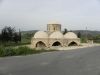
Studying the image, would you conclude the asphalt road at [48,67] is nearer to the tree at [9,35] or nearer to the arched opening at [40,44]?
the arched opening at [40,44]

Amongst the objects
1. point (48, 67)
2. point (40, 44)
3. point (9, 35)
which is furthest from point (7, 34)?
point (48, 67)

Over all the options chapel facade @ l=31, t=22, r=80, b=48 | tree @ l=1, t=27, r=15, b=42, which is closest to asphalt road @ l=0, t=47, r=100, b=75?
chapel facade @ l=31, t=22, r=80, b=48

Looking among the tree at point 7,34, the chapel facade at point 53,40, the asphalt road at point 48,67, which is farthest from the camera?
the tree at point 7,34

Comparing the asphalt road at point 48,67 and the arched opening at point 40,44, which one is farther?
the arched opening at point 40,44

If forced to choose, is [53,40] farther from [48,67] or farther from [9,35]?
[48,67]

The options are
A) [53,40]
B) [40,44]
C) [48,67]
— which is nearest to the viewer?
[48,67]

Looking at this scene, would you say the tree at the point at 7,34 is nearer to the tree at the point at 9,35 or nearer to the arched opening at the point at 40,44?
the tree at the point at 9,35

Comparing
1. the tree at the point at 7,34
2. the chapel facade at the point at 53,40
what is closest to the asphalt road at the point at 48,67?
the chapel facade at the point at 53,40

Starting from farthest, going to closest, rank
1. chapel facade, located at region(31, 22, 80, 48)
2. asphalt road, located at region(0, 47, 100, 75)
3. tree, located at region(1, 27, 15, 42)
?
tree, located at region(1, 27, 15, 42) → chapel facade, located at region(31, 22, 80, 48) → asphalt road, located at region(0, 47, 100, 75)

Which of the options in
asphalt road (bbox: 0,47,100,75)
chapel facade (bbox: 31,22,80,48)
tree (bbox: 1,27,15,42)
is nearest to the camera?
asphalt road (bbox: 0,47,100,75)

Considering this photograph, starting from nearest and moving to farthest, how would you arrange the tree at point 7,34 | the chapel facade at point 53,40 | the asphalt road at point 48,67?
the asphalt road at point 48,67, the chapel facade at point 53,40, the tree at point 7,34

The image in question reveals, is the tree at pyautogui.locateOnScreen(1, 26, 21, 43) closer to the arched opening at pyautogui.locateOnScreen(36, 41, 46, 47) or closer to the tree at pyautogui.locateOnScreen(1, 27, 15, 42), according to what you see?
Result: the tree at pyautogui.locateOnScreen(1, 27, 15, 42)

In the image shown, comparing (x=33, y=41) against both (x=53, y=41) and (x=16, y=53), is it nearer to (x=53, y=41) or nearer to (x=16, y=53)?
(x=53, y=41)

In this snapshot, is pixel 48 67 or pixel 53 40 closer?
pixel 48 67
